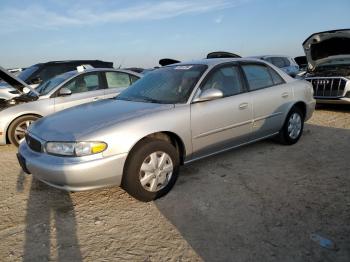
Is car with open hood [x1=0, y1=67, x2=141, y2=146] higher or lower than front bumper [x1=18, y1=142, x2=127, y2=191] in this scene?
higher

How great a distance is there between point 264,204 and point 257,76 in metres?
2.19

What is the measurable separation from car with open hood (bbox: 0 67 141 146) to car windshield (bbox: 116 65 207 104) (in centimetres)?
228

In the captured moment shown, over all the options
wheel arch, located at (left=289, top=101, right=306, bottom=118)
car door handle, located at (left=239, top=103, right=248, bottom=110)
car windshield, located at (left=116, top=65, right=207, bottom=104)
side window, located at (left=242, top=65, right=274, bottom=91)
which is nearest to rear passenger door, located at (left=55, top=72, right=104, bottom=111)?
car windshield, located at (left=116, top=65, right=207, bottom=104)

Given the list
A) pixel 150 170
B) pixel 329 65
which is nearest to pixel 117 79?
pixel 150 170

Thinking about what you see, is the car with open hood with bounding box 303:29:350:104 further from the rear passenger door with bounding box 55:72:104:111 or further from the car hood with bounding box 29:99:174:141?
the car hood with bounding box 29:99:174:141

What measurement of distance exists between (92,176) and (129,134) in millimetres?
546

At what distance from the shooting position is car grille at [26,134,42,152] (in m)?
3.54

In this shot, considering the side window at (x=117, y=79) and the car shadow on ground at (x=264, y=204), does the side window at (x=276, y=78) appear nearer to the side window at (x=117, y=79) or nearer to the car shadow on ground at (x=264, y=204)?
the car shadow on ground at (x=264, y=204)

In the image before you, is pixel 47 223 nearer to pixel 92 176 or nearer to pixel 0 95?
pixel 92 176

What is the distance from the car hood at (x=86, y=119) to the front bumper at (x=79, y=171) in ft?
0.76

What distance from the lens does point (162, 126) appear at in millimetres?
3682

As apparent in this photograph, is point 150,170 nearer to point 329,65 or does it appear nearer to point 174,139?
point 174,139

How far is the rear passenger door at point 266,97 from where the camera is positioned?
475 cm

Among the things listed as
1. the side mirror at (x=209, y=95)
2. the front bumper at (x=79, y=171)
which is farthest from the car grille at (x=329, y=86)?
the front bumper at (x=79, y=171)
